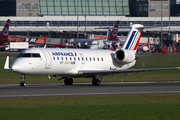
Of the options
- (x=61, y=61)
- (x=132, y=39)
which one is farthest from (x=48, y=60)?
(x=132, y=39)

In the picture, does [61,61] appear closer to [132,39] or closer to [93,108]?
[132,39]

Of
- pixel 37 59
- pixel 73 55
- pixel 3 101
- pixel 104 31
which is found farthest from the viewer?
pixel 104 31

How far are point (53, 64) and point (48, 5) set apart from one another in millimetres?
124259

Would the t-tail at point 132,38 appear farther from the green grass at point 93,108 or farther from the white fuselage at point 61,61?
the green grass at point 93,108

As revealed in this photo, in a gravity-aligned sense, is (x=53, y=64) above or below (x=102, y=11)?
below

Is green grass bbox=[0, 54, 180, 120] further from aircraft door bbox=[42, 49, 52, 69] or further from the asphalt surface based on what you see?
aircraft door bbox=[42, 49, 52, 69]

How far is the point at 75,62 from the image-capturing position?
32.6 metres

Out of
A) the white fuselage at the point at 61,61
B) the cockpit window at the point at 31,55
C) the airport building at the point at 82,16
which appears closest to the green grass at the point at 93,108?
the white fuselage at the point at 61,61

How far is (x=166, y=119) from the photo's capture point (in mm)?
14984

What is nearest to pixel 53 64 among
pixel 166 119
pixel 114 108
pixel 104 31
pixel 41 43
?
pixel 114 108

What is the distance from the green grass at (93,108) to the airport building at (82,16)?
122 m

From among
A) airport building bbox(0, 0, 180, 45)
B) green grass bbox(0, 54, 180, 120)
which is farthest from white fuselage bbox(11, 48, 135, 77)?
airport building bbox(0, 0, 180, 45)

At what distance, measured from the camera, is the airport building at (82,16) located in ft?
479

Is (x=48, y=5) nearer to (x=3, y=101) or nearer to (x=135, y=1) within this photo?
(x=135, y=1)
